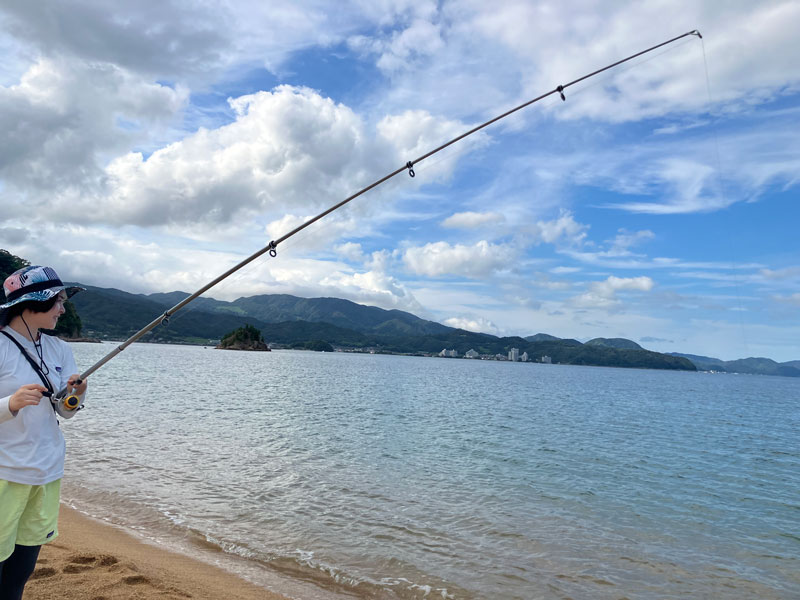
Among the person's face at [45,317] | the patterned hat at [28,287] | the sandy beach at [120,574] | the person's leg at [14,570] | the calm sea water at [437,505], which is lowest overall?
the calm sea water at [437,505]

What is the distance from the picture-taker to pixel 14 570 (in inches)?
148

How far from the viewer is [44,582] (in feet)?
20.7

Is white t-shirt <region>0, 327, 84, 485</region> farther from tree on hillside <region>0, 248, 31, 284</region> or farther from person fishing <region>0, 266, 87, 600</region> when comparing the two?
tree on hillside <region>0, 248, 31, 284</region>

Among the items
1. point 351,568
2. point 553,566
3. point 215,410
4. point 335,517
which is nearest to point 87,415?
point 215,410

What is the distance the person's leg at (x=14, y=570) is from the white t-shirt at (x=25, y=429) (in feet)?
1.79

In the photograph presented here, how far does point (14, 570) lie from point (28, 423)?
3.70ft

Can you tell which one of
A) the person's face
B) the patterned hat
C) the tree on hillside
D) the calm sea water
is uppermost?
the tree on hillside

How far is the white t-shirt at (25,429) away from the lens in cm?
356

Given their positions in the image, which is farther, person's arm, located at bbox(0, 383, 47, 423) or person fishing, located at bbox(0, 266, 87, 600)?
person fishing, located at bbox(0, 266, 87, 600)

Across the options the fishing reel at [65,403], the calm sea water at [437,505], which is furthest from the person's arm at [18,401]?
the calm sea water at [437,505]

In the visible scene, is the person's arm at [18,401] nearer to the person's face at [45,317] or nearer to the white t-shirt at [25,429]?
the white t-shirt at [25,429]

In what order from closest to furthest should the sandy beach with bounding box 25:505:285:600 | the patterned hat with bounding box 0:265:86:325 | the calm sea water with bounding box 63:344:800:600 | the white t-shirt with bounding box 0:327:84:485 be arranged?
the white t-shirt with bounding box 0:327:84:485
the patterned hat with bounding box 0:265:86:325
the sandy beach with bounding box 25:505:285:600
the calm sea water with bounding box 63:344:800:600

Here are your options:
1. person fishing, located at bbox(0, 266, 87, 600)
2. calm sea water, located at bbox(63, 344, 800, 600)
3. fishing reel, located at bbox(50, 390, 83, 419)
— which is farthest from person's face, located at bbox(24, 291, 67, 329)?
calm sea water, located at bbox(63, 344, 800, 600)

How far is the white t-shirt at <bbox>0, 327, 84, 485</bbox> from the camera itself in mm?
3559
